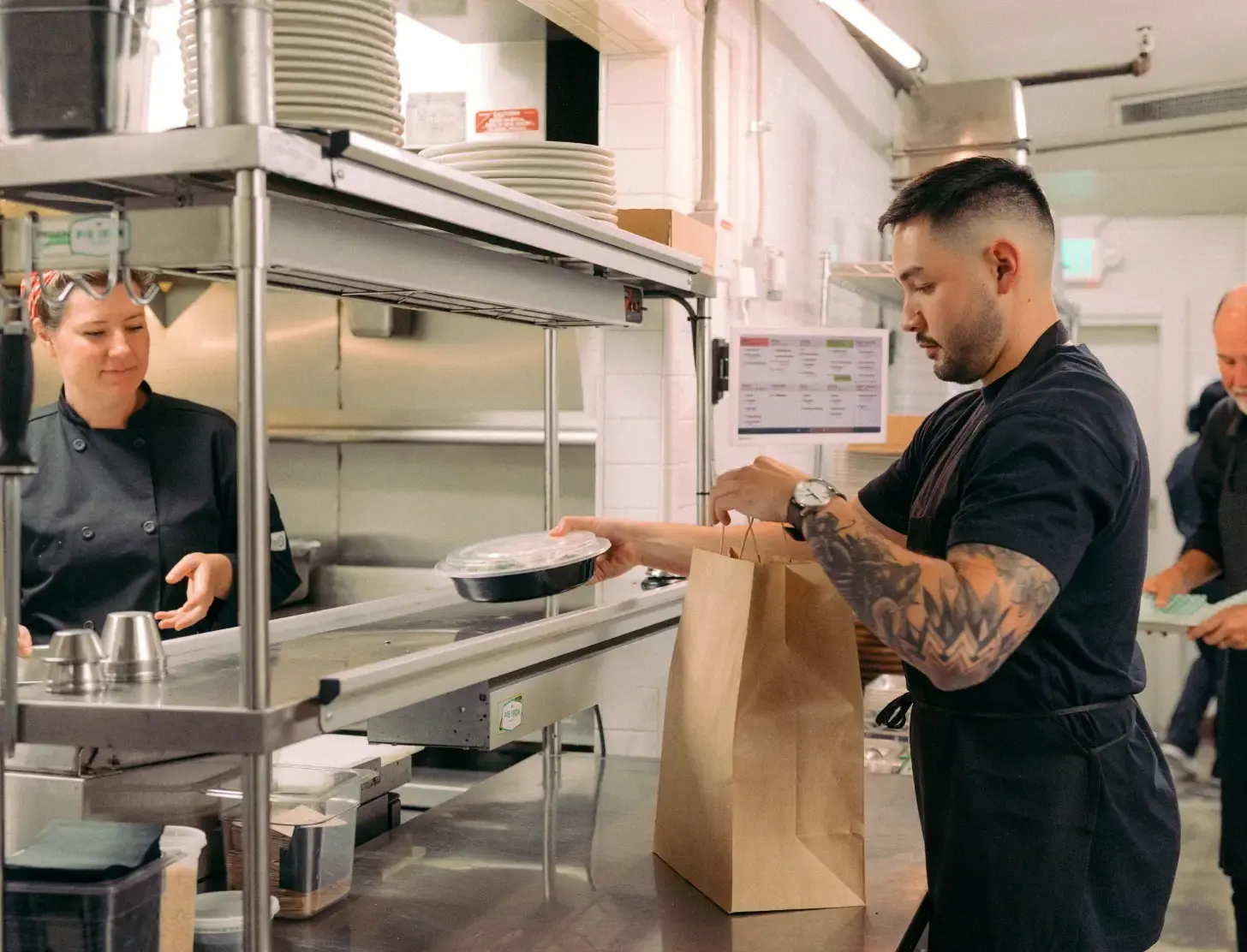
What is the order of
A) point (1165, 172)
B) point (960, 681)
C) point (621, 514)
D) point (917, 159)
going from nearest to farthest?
point (960, 681) < point (621, 514) < point (917, 159) < point (1165, 172)

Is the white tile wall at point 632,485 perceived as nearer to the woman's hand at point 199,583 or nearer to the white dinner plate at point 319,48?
the woman's hand at point 199,583

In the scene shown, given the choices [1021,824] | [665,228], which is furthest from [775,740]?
Answer: [665,228]

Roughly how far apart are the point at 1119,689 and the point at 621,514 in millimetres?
1887

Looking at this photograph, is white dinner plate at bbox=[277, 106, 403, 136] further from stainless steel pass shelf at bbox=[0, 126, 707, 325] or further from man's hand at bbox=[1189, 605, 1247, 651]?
man's hand at bbox=[1189, 605, 1247, 651]

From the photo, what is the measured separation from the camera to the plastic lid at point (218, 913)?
1.52 meters

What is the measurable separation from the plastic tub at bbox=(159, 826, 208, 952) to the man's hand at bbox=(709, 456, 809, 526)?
0.87 meters

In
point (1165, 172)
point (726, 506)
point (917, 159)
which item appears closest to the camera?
point (726, 506)

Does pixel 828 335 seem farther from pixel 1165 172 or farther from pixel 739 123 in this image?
pixel 1165 172

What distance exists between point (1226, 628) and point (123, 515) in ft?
8.00

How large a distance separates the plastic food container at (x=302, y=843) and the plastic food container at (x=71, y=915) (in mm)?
419

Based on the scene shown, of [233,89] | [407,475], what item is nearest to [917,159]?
[407,475]

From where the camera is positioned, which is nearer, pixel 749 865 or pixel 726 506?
pixel 749 865

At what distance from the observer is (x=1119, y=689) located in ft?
5.57

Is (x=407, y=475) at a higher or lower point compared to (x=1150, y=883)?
higher
